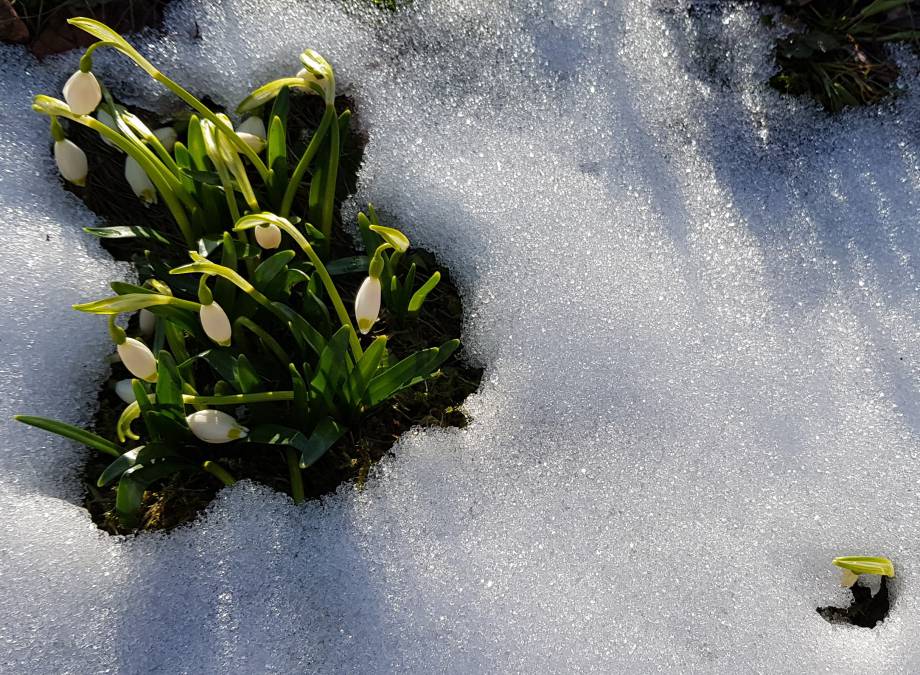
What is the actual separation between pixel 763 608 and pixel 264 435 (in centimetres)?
81

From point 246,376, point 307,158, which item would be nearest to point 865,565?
point 246,376

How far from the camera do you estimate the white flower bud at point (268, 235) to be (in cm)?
108

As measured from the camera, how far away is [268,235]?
1.09 metres

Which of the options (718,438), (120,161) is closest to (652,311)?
(718,438)

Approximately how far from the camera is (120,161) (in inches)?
55.0

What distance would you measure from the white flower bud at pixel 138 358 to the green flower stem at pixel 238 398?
57 mm

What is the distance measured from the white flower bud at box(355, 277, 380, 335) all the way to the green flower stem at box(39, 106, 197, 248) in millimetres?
392

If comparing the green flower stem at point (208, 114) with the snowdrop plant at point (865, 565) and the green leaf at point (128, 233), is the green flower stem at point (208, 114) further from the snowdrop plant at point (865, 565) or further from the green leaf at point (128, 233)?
the snowdrop plant at point (865, 565)

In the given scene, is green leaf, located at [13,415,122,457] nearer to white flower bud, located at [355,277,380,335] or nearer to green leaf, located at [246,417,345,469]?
green leaf, located at [246,417,345,469]

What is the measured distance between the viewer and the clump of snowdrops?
104 cm

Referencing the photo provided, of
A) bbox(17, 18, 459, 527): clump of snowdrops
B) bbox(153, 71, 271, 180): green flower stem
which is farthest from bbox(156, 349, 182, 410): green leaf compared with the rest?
bbox(153, 71, 271, 180): green flower stem

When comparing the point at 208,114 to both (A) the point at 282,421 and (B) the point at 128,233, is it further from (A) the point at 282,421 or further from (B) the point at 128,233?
(A) the point at 282,421

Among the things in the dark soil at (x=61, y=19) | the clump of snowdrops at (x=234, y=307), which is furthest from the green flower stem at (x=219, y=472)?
the dark soil at (x=61, y=19)

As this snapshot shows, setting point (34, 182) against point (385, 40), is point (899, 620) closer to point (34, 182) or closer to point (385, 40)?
point (385, 40)
